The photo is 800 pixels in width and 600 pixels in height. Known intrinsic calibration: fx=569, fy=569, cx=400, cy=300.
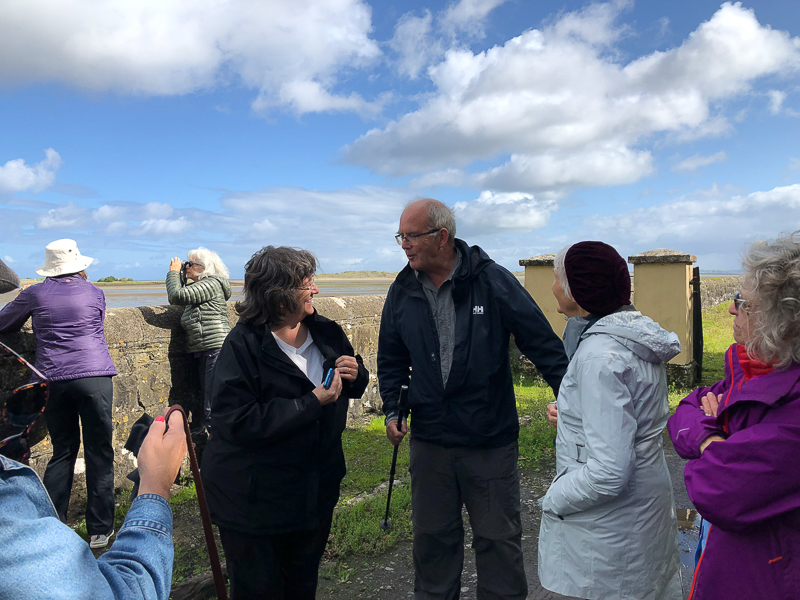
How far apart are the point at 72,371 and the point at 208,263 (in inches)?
61.3

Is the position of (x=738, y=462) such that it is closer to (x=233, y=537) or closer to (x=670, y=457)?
(x=233, y=537)

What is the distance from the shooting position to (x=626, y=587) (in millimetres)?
2004

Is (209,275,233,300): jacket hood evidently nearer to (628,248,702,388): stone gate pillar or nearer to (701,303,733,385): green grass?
(628,248,702,388): stone gate pillar

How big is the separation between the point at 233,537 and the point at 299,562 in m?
0.34

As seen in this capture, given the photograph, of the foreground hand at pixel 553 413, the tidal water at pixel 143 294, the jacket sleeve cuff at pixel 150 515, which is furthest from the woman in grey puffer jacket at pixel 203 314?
the jacket sleeve cuff at pixel 150 515

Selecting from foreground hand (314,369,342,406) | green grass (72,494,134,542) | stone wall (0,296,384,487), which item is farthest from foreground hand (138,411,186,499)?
stone wall (0,296,384,487)

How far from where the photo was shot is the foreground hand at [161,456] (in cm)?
138

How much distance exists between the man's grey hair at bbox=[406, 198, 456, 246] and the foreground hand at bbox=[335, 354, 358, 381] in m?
0.87

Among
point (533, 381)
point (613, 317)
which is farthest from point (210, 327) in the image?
point (533, 381)

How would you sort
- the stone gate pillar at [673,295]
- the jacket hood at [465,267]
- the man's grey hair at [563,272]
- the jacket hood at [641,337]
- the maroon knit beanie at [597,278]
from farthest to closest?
the stone gate pillar at [673,295], the jacket hood at [465,267], the man's grey hair at [563,272], the maroon knit beanie at [597,278], the jacket hood at [641,337]

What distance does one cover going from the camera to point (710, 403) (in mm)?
1885

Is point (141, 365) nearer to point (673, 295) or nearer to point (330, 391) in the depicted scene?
point (330, 391)

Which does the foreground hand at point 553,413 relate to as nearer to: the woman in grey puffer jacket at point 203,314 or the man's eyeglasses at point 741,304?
the man's eyeglasses at point 741,304

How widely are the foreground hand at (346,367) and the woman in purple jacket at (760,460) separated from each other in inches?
56.1
